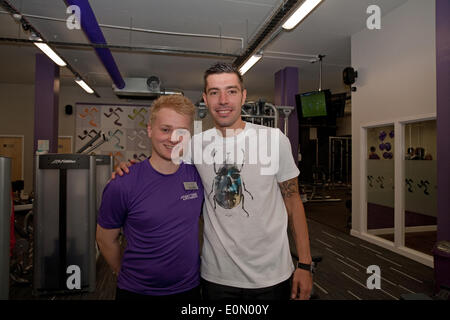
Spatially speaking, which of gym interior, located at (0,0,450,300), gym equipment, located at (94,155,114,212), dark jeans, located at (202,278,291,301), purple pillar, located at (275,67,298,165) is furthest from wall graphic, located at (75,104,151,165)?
dark jeans, located at (202,278,291,301)

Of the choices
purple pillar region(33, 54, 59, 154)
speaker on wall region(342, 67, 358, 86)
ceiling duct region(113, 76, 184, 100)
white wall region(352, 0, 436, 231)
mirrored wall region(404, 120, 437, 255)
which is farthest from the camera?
ceiling duct region(113, 76, 184, 100)

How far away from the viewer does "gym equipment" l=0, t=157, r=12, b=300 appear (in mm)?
908

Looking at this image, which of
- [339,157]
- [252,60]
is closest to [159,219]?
[252,60]

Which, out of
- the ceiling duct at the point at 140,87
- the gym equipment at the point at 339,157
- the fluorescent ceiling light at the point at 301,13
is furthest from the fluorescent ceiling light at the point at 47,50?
the gym equipment at the point at 339,157

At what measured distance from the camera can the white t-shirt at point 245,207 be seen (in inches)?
47.0

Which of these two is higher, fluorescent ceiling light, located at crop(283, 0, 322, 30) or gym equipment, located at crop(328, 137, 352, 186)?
fluorescent ceiling light, located at crop(283, 0, 322, 30)

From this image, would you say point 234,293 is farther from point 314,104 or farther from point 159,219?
point 314,104

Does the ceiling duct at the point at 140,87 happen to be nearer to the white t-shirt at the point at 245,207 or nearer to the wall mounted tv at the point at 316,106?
the wall mounted tv at the point at 316,106

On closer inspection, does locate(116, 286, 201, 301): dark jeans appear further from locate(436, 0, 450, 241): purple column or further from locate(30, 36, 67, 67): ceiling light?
locate(30, 36, 67, 67): ceiling light

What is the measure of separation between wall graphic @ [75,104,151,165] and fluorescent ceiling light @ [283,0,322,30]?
6.22 meters

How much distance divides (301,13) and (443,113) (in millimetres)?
1855
